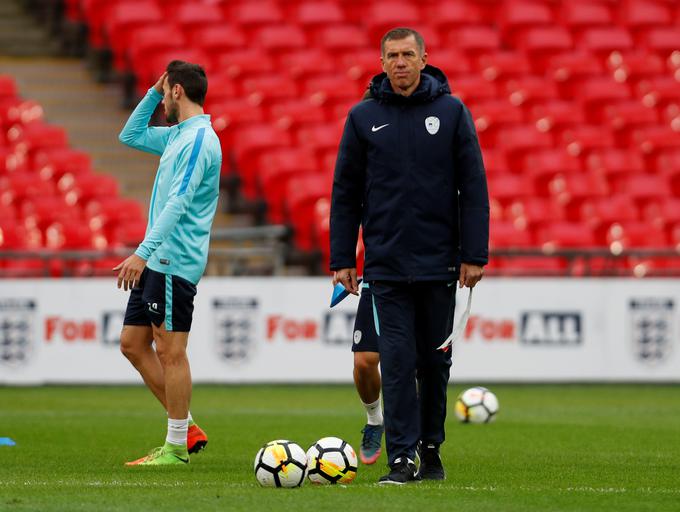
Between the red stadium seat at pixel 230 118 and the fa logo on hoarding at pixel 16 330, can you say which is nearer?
the fa logo on hoarding at pixel 16 330

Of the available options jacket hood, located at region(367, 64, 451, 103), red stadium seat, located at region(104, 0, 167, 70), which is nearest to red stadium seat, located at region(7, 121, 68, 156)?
red stadium seat, located at region(104, 0, 167, 70)

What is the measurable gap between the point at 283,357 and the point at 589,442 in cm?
602

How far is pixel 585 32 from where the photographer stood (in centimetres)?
2267

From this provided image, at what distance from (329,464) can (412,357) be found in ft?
2.03

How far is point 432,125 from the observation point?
257 inches

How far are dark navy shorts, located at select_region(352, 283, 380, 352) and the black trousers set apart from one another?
0.65 metres

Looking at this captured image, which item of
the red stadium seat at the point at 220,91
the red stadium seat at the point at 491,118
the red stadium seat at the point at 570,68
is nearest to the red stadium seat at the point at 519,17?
the red stadium seat at the point at 570,68

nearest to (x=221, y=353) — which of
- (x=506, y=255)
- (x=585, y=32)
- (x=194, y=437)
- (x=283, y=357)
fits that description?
(x=283, y=357)

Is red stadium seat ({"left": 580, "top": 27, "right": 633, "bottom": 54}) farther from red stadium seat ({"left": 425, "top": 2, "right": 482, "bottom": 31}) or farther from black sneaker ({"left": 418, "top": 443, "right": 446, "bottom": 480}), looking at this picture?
black sneaker ({"left": 418, "top": 443, "right": 446, "bottom": 480})

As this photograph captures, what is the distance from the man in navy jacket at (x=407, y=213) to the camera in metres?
6.51

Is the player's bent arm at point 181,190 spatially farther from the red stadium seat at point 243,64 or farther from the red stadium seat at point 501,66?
the red stadium seat at point 501,66

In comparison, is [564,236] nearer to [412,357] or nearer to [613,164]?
[613,164]

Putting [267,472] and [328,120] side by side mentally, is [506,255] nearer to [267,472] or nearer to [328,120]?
[328,120]

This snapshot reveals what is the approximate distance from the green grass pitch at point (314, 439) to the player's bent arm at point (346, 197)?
104 cm
